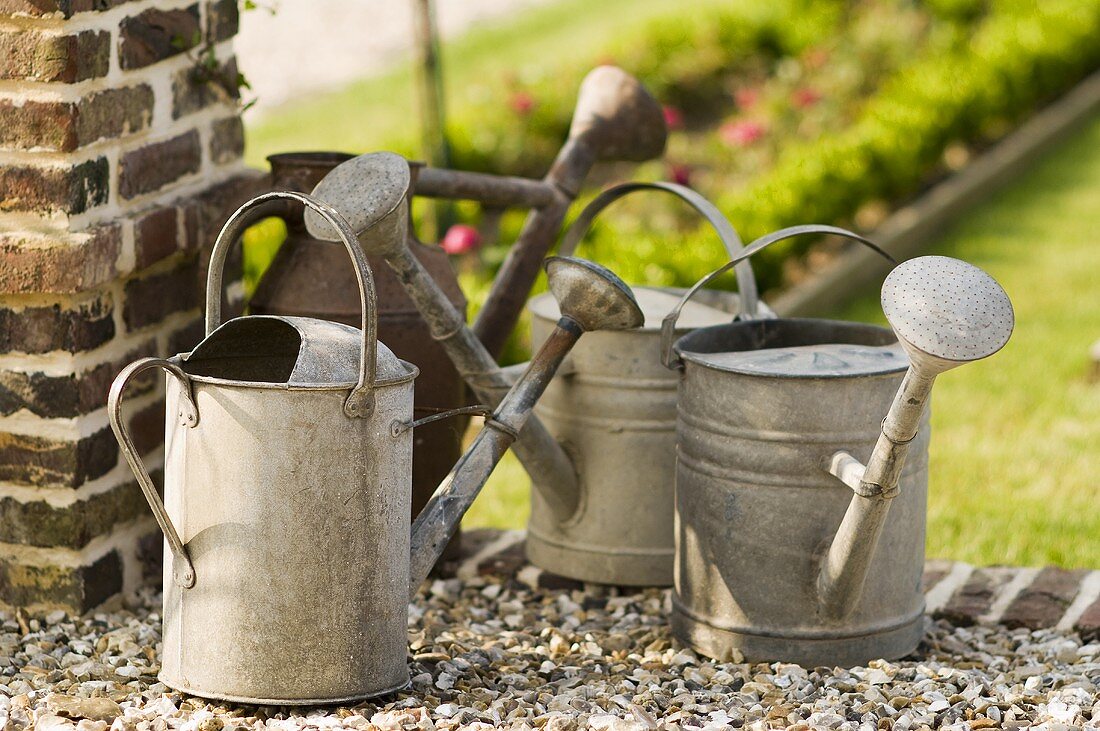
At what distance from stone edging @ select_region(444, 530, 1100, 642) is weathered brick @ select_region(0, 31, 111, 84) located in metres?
1.22

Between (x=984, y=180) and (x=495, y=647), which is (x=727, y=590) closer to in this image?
(x=495, y=647)

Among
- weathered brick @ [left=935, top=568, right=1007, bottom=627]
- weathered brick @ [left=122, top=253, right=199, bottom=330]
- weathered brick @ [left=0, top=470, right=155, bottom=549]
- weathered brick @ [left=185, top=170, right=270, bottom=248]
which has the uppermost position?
weathered brick @ [left=185, top=170, right=270, bottom=248]

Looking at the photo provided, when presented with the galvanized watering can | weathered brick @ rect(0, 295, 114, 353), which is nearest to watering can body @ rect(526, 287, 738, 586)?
the galvanized watering can

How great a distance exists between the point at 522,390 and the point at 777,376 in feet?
1.37

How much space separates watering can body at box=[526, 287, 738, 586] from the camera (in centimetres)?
272

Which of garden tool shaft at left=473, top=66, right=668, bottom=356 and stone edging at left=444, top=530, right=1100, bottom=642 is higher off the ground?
garden tool shaft at left=473, top=66, right=668, bottom=356

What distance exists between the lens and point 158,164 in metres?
2.62

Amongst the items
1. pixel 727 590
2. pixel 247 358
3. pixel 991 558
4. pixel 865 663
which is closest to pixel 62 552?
pixel 247 358

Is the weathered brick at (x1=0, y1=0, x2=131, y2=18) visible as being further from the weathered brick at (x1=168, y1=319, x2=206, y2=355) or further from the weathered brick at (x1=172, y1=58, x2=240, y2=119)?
the weathered brick at (x1=168, y1=319, x2=206, y2=355)

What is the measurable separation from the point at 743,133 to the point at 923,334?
15.1 ft

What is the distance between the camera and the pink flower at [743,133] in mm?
6340

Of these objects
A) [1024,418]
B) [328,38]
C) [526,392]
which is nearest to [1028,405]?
[1024,418]

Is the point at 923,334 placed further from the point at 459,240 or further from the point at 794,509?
the point at 459,240

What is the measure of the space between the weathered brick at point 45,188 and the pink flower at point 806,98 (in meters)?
4.88
